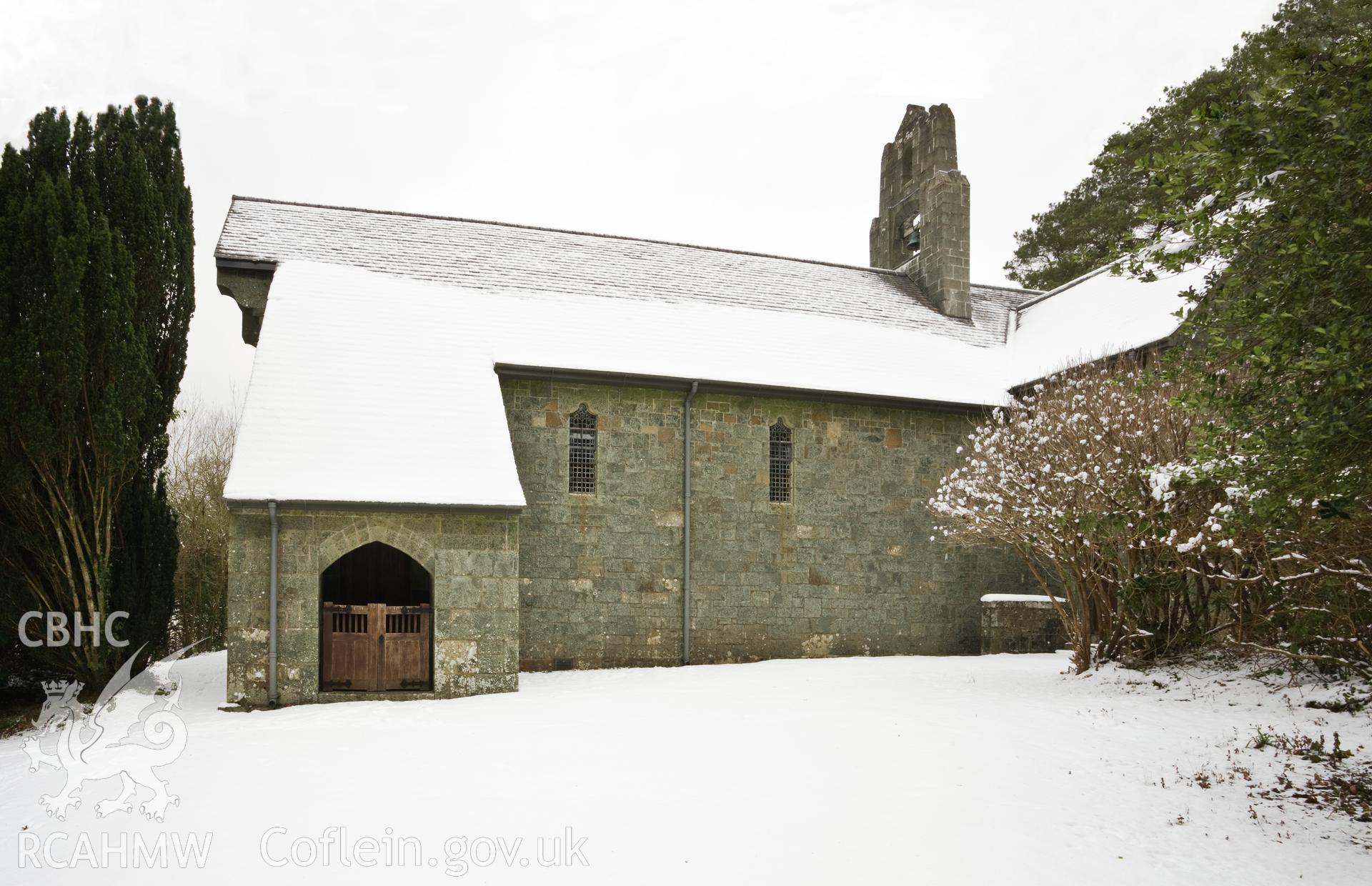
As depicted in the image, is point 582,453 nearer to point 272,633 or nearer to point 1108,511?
point 272,633

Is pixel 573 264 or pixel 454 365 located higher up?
pixel 573 264

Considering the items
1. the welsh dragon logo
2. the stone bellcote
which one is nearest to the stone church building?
the welsh dragon logo

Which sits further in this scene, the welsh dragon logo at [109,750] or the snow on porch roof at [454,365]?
the snow on porch roof at [454,365]

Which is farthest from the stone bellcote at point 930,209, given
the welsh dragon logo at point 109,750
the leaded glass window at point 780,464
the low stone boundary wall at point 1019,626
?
the welsh dragon logo at point 109,750

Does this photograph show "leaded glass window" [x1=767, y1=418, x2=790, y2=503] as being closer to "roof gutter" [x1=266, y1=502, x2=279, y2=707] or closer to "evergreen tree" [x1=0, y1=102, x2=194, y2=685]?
"roof gutter" [x1=266, y1=502, x2=279, y2=707]

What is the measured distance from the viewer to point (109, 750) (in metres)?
8.60

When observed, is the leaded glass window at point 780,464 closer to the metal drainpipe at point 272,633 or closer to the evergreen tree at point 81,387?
the metal drainpipe at point 272,633

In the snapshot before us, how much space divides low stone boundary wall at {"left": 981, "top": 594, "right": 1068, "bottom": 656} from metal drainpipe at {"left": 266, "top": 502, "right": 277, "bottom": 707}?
444 inches

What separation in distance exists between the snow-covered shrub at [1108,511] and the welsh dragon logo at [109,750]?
31.3 feet

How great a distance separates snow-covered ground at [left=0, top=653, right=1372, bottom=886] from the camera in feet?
21.9

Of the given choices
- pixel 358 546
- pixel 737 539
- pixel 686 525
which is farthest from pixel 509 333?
pixel 737 539

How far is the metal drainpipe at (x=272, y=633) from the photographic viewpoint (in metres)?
12.3

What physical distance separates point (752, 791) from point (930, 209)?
17.9 metres

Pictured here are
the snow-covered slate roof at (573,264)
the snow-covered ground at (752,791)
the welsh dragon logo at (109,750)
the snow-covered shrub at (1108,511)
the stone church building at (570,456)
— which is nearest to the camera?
the snow-covered ground at (752,791)
